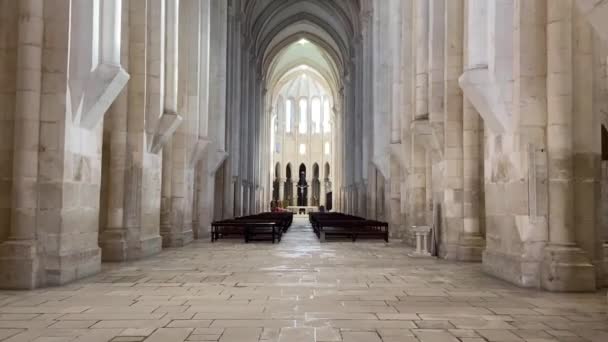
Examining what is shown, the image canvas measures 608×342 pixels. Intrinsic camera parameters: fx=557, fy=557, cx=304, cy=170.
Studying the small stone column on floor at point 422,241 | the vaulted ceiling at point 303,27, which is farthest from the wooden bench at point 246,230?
the vaulted ceiling at point 303,27

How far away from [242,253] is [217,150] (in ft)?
27.2

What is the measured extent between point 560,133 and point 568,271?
1956mm

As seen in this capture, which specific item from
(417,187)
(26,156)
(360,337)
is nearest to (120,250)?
(26,156)

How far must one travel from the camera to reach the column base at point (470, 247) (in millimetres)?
11453

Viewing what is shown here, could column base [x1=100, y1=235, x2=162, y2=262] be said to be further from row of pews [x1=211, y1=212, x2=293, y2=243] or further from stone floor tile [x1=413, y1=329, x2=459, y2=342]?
stone floor tile [x1=413, y1=329, x2=459, y2=342]

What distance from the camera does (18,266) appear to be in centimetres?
769

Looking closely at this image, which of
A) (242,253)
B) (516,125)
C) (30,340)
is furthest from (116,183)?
(516,125)

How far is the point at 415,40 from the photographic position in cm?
1544

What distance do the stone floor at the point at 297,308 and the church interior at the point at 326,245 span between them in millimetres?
44

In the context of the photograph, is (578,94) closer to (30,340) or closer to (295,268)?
(295,268)

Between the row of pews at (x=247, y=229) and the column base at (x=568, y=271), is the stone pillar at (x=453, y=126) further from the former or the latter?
the row of pews at (x=247, y=229)

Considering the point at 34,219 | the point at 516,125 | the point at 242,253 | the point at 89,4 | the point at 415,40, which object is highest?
the point at 415,40

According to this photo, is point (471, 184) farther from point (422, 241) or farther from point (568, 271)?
point (568, 271)

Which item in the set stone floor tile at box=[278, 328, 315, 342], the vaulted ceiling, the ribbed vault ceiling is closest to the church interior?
stone floor tile at box=[278, 328, 315, 342]
